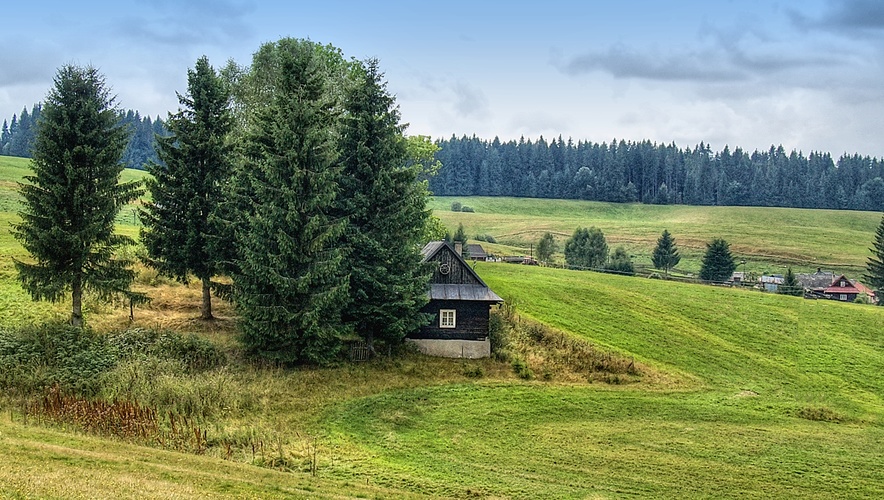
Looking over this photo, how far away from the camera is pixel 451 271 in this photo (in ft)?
130

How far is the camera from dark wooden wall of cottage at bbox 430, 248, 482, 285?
39.7 m

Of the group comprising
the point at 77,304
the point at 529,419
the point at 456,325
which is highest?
the point at 77,304

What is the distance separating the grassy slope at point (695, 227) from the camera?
117 metres

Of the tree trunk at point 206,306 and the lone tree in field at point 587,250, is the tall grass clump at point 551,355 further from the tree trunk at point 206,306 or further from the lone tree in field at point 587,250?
the lone tree in field at point 587,250

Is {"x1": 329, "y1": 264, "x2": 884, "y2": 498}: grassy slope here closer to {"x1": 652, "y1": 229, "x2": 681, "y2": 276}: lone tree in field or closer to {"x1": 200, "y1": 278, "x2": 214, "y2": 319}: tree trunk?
{"x1": 200, "y1": 278, "x2": 214, "y2": 319}: tree trunk

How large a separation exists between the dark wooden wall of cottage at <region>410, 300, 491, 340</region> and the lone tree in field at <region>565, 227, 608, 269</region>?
60480 millimetres

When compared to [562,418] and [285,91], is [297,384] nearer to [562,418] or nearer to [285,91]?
[562,418]

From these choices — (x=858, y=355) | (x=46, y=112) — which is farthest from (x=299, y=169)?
(x=858, y=355)

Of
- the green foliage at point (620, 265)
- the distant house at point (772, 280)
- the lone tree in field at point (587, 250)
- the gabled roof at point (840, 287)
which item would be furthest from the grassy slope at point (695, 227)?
the green foliage at point (620, 265)

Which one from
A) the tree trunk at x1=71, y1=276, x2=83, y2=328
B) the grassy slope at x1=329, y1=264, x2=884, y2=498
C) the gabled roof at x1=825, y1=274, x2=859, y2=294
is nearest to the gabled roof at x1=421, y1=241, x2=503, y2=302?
the grassy slope at x1=329, y1=264, x2=884, y2=498

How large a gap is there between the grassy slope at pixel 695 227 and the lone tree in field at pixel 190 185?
296 ft

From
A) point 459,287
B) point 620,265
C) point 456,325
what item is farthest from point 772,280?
point 456,325

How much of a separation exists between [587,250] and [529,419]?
72.0 meters

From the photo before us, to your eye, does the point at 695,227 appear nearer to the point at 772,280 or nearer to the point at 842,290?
the point at 772,280
